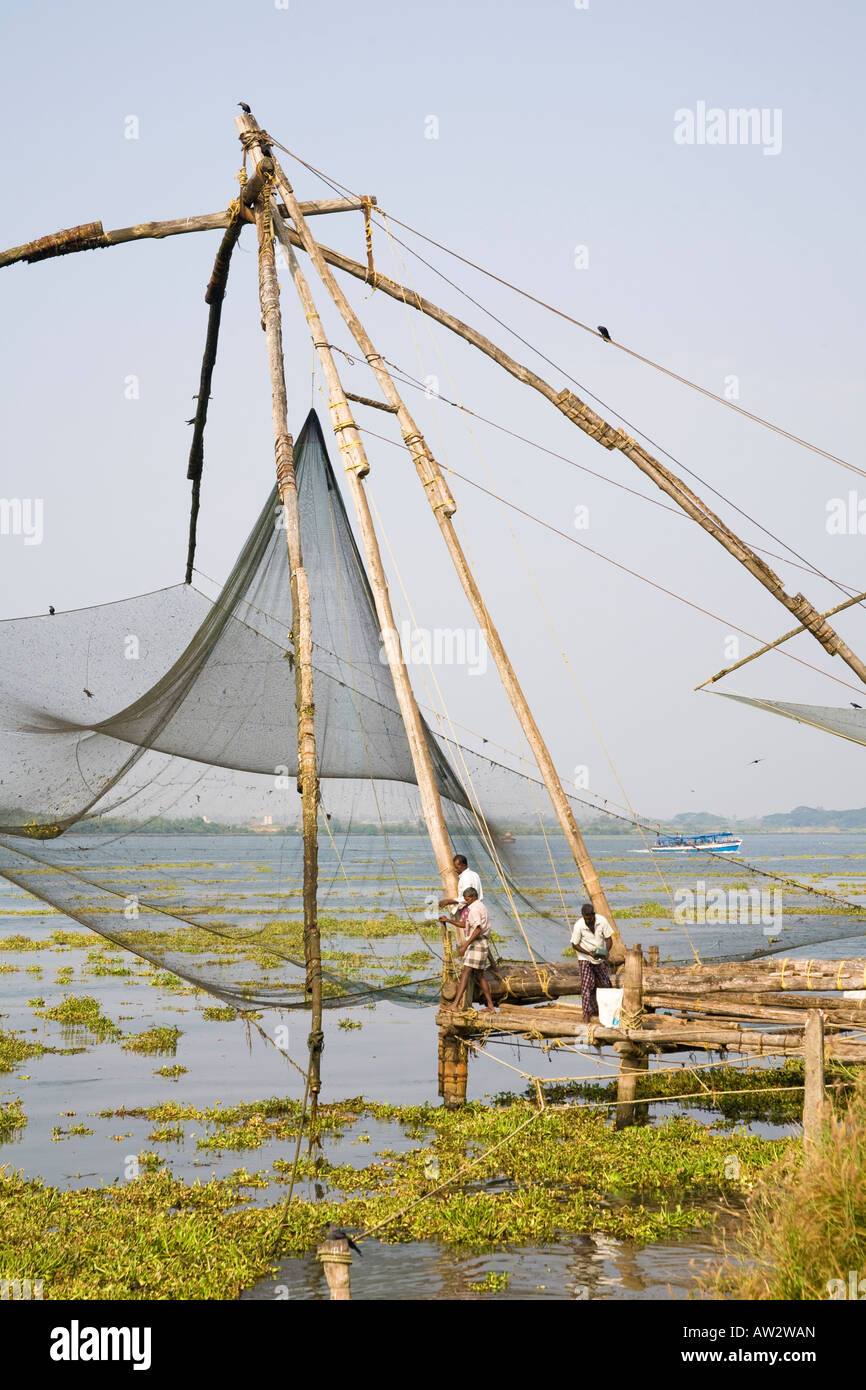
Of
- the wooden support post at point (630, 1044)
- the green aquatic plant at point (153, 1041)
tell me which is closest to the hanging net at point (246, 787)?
the wooden support post at point (630, 1044)

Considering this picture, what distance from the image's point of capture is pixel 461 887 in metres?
12.9

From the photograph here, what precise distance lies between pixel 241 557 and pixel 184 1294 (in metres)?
7.46

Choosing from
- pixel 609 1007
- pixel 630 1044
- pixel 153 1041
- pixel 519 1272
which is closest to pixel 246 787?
pixel 609 1007

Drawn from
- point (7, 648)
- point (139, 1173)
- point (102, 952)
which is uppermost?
point (7, 648)

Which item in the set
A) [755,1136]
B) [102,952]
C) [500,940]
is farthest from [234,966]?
[102,952]

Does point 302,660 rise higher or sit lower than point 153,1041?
higher

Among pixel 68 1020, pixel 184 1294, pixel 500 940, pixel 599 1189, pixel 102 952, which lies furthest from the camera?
pixel 102 952

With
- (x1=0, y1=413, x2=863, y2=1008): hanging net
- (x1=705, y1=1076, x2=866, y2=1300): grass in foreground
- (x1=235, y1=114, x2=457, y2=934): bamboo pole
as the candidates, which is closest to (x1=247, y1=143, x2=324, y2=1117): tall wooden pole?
(x1=235, y1=114, x2=457, y2=934): bamboo pole

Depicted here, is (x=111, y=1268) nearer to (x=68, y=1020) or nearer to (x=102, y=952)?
(x=68, y=1020)

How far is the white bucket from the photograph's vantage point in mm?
12398

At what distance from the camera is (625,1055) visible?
40.8 ft

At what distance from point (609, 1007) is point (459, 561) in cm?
513

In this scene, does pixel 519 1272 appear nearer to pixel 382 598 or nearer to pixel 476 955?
pixel 476 955
